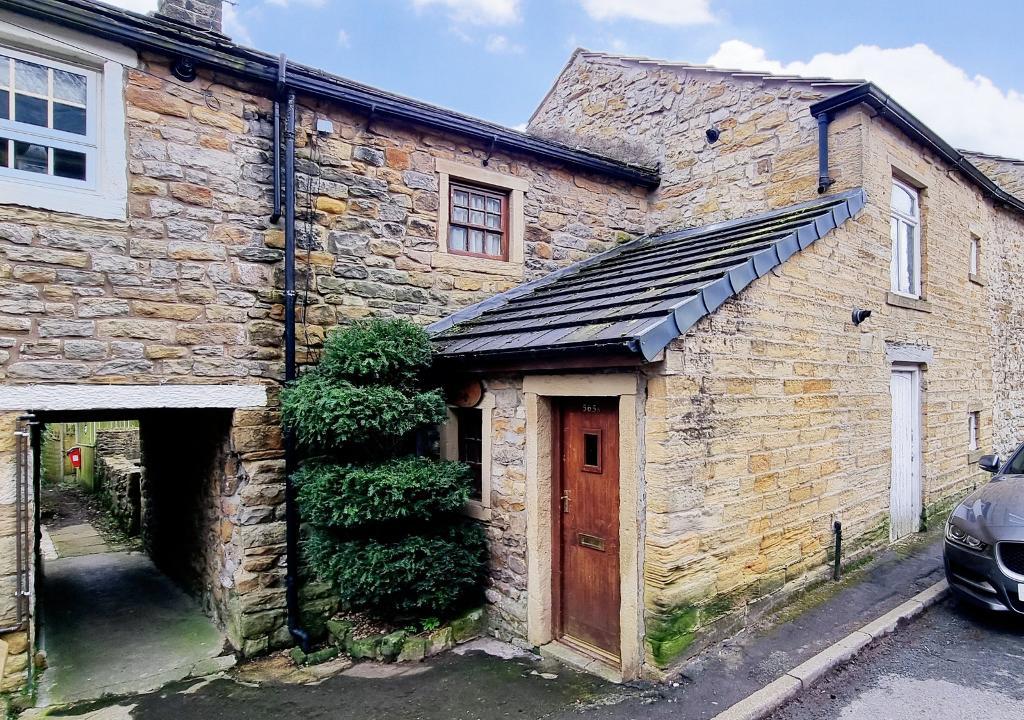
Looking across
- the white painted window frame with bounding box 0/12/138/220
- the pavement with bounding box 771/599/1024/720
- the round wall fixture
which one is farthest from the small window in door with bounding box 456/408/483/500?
the round wall fixture

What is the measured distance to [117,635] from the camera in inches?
257

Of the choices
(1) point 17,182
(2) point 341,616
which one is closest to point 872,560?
(2) point 341,616

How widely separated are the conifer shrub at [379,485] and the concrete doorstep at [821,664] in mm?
2689

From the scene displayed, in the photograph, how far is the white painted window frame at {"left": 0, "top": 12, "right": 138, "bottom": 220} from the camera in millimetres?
5164

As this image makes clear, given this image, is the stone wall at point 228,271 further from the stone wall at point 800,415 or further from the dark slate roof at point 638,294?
the stone wall at point 800,415

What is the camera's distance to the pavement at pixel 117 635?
5562 mm

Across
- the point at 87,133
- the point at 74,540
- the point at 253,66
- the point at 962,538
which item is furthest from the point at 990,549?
the point at 74,540

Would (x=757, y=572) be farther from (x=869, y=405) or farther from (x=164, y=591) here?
(x=164, y=591)

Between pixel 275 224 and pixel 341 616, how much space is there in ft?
13.3

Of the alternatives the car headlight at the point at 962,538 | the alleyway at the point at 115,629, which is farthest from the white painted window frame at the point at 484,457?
the car headlight at the point at 962,538

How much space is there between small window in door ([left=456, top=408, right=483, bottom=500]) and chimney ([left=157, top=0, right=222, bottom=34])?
466 cm

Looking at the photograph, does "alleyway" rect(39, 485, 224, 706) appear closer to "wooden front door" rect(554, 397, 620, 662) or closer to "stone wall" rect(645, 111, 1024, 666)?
"wooden front door" rect(554, 397, 620, 662)

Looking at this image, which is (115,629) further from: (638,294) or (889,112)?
(889,112)

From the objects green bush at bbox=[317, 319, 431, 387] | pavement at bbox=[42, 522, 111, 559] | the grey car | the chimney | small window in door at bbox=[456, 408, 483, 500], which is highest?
the chimney
